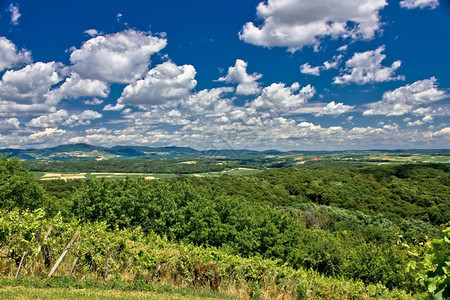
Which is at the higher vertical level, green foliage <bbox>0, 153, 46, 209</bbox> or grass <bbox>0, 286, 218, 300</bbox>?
green foliage <bbox>0, 153, 46, 209</bbox>

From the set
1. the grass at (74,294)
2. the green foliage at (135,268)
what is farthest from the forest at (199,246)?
the grass at (74,294)

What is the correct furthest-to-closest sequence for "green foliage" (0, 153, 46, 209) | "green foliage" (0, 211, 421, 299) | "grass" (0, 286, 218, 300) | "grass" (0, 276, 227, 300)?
"green foliage" (0, 153, 46, 209) → "green foliage" (0, 211, 421, 299) → "grass" (0, 276, 227, 300) → "grass" (0, 286, 218, 300)

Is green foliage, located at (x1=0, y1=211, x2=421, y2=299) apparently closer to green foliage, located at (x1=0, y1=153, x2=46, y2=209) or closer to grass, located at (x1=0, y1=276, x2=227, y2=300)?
grass, located at (x1=0, y1=276, x2=227, y2=300)

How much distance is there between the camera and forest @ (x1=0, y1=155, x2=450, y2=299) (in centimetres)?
1115

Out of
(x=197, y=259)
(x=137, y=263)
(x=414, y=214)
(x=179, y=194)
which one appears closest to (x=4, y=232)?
(x=137, y=263)

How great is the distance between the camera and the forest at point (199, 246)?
439 inches

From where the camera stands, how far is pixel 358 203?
7956 centimetres

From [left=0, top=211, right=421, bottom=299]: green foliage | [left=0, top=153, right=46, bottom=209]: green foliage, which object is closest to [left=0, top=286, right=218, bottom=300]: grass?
[left=0, top=211, right=421, bottom=299]: green foliage

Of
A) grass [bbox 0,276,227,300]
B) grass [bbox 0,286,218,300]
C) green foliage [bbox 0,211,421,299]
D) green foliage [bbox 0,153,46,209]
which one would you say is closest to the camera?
grass [bbox 0,286,218,300]

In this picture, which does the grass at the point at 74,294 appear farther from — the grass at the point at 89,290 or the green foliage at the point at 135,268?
the green foliage at the point at 135,268

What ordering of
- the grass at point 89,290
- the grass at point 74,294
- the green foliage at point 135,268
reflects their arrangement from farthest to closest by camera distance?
the green foliage at point 135,268 < the grass at point 89,290 < the grass at point 74,294

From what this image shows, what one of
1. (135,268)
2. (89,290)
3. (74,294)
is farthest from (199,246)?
(74,294)

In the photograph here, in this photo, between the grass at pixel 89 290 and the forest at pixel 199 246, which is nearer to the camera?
the grass at pixel 89 290

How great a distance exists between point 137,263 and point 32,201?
82.4 feet
